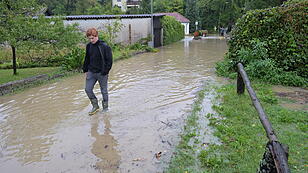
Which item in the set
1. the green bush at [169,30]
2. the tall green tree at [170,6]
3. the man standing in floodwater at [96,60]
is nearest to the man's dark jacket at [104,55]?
the man standing in floodwater at [96,60]

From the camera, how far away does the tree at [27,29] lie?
367 inches

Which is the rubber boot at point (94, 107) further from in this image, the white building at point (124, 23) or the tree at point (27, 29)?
the white building at point (124, 23)

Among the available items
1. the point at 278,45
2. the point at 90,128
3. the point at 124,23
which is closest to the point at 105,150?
the point at 90,128

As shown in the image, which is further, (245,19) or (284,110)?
(245,19)

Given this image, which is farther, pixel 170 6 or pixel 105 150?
pixel 170 6

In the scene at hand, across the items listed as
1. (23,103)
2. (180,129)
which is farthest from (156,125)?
(23,103)

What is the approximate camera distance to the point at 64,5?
49406 millimetres

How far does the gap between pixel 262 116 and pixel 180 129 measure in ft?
5.94

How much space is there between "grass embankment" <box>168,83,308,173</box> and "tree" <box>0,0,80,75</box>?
6516 mm

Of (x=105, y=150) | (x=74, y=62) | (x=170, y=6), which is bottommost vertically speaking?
(x=105, y=150)

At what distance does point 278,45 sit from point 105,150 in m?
7.05

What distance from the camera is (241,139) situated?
447 centimetres

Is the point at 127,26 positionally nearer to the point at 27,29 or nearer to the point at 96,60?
the point at 27,29

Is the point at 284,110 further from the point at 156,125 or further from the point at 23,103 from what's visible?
the point at 23,103
